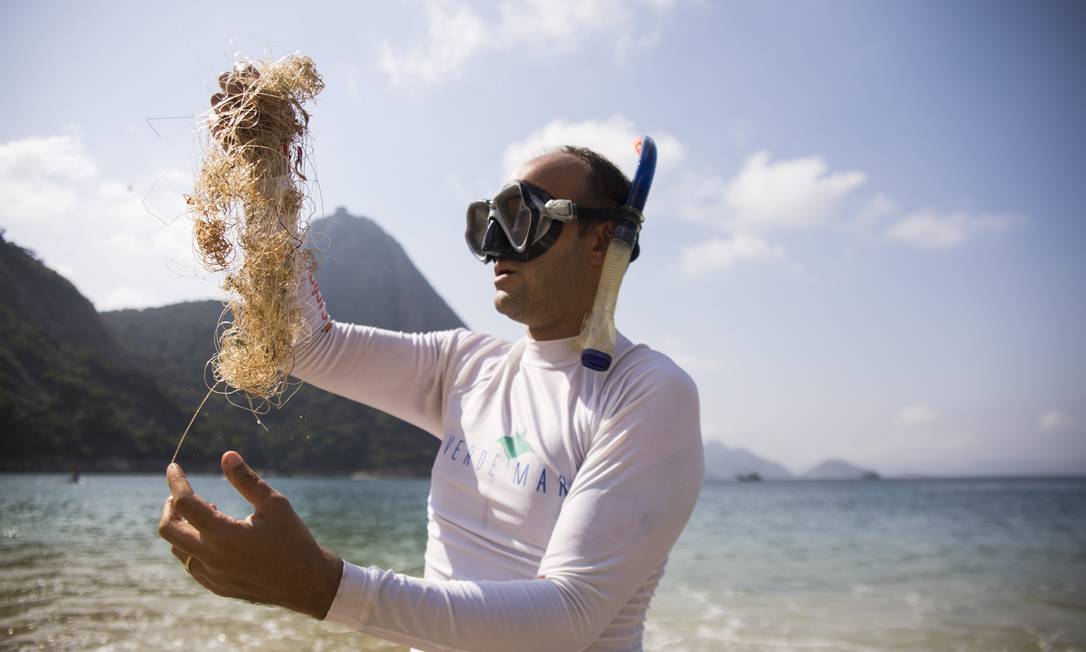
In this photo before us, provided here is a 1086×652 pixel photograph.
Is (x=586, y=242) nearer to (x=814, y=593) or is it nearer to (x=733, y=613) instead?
(x=733, y=613)

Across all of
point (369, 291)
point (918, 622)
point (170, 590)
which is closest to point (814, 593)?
point (918, 622)

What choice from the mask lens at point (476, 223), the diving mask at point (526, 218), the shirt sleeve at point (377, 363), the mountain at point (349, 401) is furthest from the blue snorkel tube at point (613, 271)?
the mountain at point (349, 401)

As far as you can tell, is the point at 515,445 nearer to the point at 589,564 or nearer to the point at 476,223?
the point at 589,564

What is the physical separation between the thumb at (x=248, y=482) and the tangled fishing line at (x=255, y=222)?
837 mm

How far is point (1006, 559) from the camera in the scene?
20094mm

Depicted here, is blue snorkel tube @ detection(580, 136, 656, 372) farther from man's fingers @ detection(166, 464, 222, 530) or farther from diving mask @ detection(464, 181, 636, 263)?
man's fingers @ detection(166, 464, 222, 530)

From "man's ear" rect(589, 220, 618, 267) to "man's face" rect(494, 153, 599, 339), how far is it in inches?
0.6

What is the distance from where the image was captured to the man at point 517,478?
1175 mm

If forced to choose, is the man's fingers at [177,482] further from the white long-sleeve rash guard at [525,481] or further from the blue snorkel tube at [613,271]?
the blue snorkel tube at [613,271]

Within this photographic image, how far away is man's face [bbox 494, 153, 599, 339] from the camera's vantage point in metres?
2.19

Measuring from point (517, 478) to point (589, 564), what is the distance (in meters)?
0.49

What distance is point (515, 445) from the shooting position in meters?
1.99

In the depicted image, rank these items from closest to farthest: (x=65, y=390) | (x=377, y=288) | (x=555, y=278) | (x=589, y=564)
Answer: (x=589, y=564)
(x=555, y=278)
(x=65, y=390)
(x=377, y=288)

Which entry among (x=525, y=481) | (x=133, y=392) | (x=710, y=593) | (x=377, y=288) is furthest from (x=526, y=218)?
(x=377, y=288)
